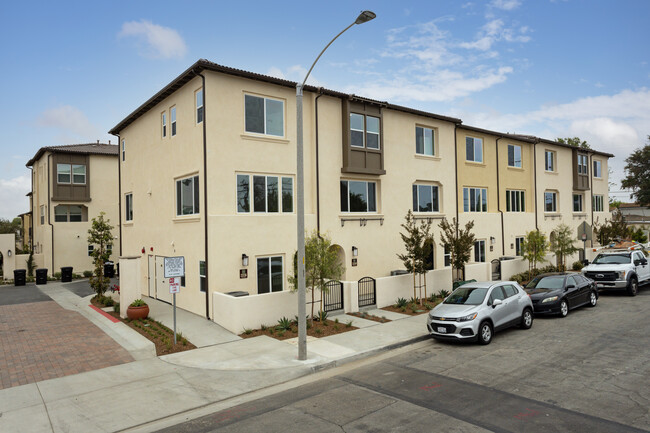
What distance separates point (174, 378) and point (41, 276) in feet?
75.5

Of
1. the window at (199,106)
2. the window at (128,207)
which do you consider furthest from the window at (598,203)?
the window at (128,207)

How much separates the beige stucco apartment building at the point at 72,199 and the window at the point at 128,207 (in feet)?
30.7

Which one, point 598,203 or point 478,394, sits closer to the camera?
point 478,394

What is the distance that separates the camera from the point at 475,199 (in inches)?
1030

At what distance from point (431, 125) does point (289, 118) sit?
9303 mm

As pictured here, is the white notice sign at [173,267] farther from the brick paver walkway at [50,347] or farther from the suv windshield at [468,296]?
the suv windshield at [468,296]

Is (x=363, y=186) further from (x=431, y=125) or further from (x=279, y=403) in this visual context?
(x=279, y=403)

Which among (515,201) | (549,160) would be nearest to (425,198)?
(515,201)

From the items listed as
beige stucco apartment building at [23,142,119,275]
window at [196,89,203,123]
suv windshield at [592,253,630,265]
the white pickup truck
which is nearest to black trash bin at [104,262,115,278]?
beige stucco apartment building at [23,142,119,275]

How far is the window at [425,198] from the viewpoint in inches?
883

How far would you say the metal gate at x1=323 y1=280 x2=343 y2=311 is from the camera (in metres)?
16.3

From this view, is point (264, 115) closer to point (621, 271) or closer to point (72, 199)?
point (621, 271)

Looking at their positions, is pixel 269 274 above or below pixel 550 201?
below

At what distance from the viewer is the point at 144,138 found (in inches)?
841
